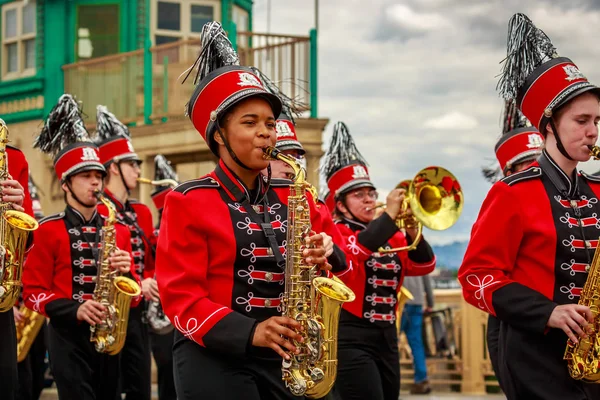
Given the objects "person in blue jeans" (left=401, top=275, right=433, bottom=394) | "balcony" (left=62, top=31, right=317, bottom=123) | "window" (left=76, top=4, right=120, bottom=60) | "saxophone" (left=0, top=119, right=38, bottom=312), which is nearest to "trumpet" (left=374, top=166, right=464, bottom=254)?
"saxophone" (left=0, top=119, right=38, bottom=312)

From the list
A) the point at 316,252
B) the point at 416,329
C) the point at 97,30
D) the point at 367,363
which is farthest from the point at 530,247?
the point at 97,30

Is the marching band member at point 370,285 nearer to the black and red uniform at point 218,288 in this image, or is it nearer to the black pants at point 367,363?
the black pants at point 367,363

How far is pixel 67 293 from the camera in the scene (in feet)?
26.6

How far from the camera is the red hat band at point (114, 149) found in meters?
10.2

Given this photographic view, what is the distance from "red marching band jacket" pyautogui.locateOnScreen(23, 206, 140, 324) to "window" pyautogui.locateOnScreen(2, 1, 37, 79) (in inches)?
510

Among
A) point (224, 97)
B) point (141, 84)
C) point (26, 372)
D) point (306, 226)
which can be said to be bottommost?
point (26, 372)

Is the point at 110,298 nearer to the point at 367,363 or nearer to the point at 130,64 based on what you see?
the point at 367,363

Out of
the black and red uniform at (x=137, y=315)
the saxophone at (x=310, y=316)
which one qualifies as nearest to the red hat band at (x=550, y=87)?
the saxophone at (x=310, y=316)

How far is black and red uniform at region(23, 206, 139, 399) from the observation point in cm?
784

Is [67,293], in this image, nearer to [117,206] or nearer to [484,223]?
[117,206]

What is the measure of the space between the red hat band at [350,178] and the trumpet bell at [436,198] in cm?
94

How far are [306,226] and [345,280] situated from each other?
800mm

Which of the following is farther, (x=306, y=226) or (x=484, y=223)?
(x=484, y=223)

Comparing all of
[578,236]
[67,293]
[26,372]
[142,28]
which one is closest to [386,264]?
[67,293]
